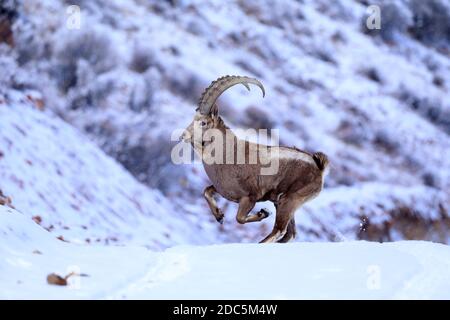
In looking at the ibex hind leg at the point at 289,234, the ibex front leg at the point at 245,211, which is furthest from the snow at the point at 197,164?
the ibex hind leg at the point at 289,234

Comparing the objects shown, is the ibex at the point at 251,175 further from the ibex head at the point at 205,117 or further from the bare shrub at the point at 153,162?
the bare shrub at the point at 153,162

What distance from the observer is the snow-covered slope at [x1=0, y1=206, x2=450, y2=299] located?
177 inches

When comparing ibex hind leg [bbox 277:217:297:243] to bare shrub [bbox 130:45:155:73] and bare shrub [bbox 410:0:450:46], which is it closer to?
bare shrub [bbox 130:45:155:73]

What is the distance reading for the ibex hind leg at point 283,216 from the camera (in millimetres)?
6523

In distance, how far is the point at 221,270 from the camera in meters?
5.02

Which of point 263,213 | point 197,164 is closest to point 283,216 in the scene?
point 263,213

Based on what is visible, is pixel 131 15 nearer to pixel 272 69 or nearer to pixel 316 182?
pixel 272 69

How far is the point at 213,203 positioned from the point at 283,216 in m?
0.51

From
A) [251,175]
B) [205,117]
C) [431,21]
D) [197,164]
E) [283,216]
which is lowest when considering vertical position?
[283,216]

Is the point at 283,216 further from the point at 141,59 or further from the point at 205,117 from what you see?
the point at 141,59

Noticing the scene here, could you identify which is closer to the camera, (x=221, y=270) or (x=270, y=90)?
(x=221, y=270)

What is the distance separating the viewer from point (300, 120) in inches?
658

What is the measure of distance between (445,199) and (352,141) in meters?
1.94
